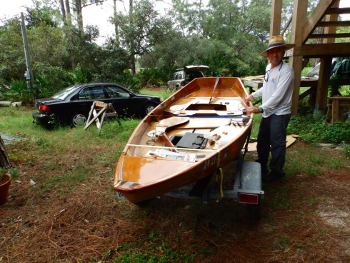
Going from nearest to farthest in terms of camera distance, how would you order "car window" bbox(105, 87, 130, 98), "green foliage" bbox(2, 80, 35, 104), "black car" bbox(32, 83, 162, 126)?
"black car" bbox(32, 83, 162, 126), "car window" bbox(105, 87, 130, 98), "green foliage" bbox(2, 80, 35, 104)

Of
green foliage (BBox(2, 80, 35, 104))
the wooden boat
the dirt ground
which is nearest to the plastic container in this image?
the dirt ground

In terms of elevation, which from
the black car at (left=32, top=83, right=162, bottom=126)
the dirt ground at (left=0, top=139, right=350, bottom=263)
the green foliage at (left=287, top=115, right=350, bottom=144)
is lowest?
the dirt ground at (left=0, top=139, right=350, bottom=263)

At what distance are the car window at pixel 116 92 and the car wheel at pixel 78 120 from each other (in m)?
1.09

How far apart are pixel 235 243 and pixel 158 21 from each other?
1560cm

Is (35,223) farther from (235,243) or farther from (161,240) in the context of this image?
(235,243)

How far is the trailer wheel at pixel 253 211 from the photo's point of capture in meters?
2.89

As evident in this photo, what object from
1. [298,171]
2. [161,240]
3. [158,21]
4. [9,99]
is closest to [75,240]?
[161,240]

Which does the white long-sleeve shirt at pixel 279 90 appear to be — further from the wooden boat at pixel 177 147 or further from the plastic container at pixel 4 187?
the plastic container at pixel 4 187

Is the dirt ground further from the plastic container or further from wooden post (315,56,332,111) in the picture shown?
wooden post (315,56,332,111)

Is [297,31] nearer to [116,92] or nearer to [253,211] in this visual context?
[253,211]

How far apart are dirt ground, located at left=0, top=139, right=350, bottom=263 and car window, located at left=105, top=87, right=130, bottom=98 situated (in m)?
4.64

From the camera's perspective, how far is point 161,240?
273 cm

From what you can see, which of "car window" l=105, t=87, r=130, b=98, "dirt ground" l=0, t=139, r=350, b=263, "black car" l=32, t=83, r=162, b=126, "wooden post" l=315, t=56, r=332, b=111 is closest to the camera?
"dirt ground" l=0, t=139, r=350, b=263

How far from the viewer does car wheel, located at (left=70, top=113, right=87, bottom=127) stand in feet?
24.6
